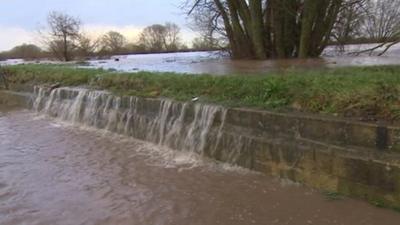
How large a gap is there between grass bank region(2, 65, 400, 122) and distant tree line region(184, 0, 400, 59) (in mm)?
9528

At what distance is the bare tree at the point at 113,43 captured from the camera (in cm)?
4778

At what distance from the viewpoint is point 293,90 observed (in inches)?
249

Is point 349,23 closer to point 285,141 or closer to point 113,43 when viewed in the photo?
point 285,141

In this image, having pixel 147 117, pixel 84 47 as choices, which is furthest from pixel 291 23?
pixel 84 47

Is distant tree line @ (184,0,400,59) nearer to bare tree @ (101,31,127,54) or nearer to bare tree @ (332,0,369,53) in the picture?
bare tree @ (332,0,369,53)

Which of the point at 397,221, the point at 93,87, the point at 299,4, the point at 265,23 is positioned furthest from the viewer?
the point at 265,23

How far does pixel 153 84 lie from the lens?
29.8 ft

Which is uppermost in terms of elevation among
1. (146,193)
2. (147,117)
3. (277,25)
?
(277,25)

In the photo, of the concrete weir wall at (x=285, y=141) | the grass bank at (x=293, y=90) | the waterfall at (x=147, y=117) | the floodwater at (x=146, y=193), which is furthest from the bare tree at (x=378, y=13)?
the floodwater at (x=146, y=193)

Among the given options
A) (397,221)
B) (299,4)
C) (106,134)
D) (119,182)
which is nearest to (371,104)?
(397,221)

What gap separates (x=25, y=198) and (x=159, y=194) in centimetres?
167

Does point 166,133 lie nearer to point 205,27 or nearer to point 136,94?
point 136,94

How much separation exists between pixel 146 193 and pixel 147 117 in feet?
9.27

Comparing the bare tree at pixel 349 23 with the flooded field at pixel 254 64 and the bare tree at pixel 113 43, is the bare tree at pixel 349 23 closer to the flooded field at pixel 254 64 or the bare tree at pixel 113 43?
the flooded field at pixel 254 64
